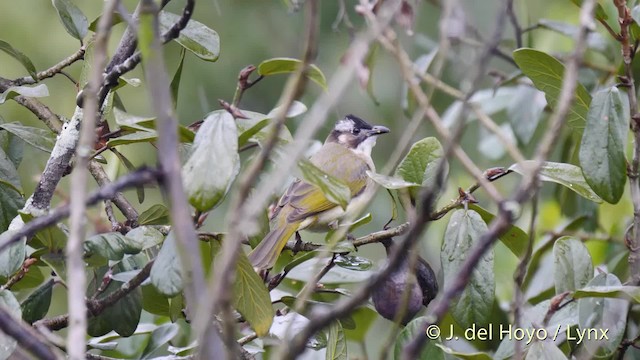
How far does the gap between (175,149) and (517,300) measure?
55 centimetres

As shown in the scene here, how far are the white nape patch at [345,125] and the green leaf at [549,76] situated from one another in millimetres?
2131

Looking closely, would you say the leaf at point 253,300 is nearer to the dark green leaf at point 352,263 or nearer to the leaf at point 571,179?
the dark green leaf at point 352,263

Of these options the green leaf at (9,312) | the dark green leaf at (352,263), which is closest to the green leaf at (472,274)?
the dark green leaf at (352,263)

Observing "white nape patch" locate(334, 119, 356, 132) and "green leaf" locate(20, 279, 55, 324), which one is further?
"white nape patch" locate(334, 119, 356, 132)

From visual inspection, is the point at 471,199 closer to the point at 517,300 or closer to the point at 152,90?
the point at 517,300

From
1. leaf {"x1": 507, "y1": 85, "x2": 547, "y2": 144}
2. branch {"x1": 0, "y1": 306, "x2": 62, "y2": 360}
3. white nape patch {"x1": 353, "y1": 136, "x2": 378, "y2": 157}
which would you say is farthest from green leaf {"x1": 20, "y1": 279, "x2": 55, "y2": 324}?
white nape patch {"x1": 353, "y1": 136, "x2": 378, "y2": 157}

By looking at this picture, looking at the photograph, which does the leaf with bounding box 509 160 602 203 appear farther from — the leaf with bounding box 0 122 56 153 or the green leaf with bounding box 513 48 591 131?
the leaf with bounding box 0 122 56 153

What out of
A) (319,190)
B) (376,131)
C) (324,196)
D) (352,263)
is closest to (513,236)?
(352,263)

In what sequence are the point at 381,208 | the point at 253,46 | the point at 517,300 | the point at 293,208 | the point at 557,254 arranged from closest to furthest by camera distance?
the point at 517,300 → the point at 557,254 → the point at 293,208 → the point at 381,208 → the point at 253,46

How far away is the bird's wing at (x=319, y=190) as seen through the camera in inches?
120

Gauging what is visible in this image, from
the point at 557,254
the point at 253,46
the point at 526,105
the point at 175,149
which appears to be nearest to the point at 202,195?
the point at 175,149

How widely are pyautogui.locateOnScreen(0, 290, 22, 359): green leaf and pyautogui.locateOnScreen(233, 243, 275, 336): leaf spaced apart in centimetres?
36

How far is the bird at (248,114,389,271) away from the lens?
2.29 m

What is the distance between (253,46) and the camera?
4.89m
